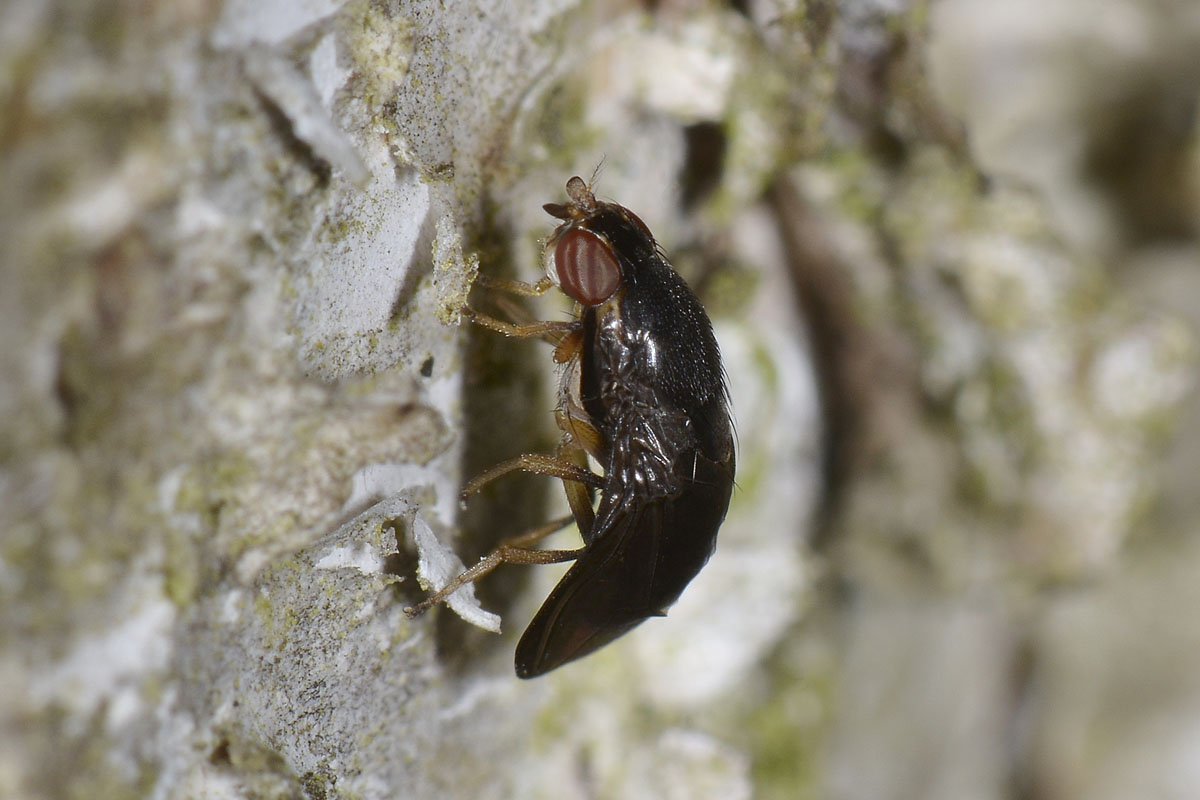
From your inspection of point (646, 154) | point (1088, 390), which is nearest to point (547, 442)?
point (646, 154)

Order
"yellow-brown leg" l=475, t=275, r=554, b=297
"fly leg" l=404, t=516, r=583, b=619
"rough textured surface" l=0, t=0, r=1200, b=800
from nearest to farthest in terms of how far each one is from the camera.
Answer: "rough textured surface" l=0, t=0, r=1200, b=800 → "fly leg" l=404, t=516, r=583, b=619 → "yellow-brown leg" l=475, t=275, r=554, b=297

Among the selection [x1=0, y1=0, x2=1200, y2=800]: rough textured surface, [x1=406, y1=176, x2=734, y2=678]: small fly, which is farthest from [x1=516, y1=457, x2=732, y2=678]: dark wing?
[x1=0, y1=0, x2=1200, y2=800]: rough textured surface

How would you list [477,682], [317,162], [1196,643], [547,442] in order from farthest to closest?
[1196,643] → [547,442] → [477,682] → [317,162]

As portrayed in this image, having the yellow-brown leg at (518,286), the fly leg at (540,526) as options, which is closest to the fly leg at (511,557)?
the fly leg at (540,526)

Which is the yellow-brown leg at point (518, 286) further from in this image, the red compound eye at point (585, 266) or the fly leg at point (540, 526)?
the fly leg at point (540, 526)

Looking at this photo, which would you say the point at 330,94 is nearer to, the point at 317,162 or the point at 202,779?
the point at 317,162

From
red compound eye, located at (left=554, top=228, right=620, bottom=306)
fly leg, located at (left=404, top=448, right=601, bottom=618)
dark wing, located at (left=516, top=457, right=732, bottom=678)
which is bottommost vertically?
dark wing, located at (left=516, top=457, right=732, bottom=678)

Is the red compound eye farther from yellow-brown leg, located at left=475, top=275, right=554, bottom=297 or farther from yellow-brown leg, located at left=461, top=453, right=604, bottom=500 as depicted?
yellow-brown leg, located at left=461, top=453, right=604, bottom=500

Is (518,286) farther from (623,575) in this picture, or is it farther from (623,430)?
(623,575)
